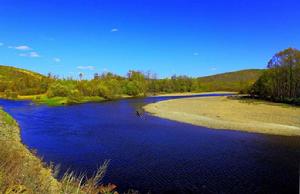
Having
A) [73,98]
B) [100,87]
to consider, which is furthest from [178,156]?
[100,87]

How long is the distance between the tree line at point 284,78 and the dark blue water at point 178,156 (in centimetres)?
4186

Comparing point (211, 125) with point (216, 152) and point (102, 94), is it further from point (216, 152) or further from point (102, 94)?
point (102, 94)

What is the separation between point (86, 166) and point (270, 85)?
216 feet

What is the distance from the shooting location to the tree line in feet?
222

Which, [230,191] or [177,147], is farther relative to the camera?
[177,147]

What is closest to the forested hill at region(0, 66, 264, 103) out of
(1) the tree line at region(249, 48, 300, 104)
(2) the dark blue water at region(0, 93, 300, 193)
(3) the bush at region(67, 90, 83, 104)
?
(3) the bush at region(67, 90, 83, 104)

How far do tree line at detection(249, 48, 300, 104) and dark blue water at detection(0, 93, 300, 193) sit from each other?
1648 inches

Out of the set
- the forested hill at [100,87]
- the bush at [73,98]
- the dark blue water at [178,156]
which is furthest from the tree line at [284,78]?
the bush at [73,98]

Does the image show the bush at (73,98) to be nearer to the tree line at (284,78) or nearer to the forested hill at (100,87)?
the forested hill at (100,87)

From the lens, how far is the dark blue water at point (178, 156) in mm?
16703

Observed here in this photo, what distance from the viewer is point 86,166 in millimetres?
19688

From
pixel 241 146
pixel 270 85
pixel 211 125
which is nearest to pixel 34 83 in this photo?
pixel 270 85

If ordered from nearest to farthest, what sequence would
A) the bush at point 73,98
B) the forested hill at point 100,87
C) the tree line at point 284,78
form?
the tree line at point 284,78
the bush at point 73,98
the forested hill at point 100,87

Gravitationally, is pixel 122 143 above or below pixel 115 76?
below
